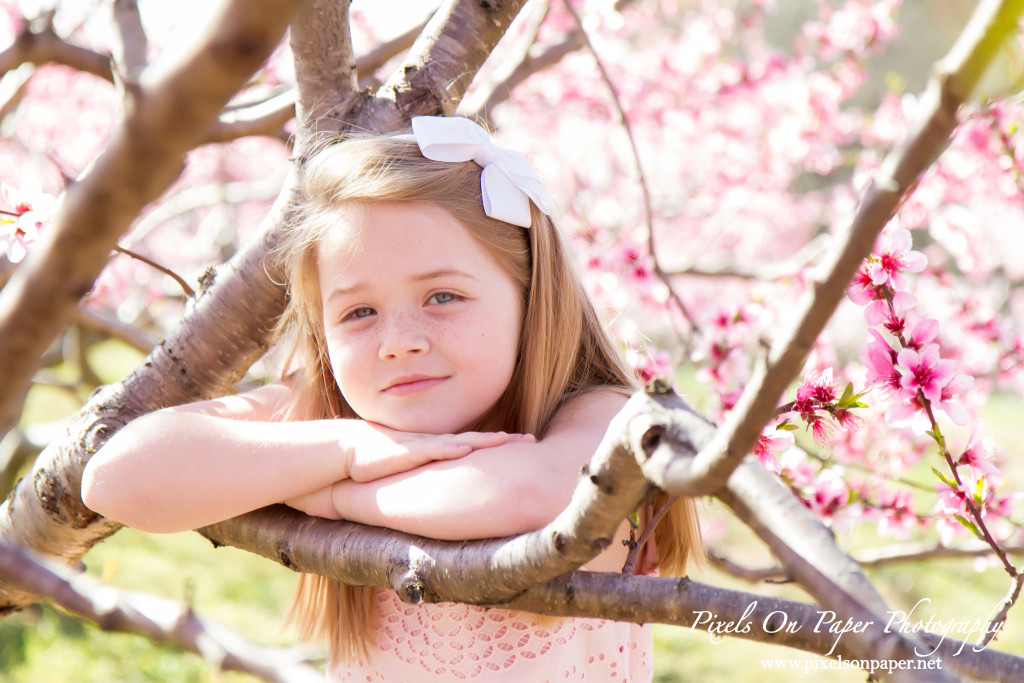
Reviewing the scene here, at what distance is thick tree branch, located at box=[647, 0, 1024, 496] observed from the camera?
381mm

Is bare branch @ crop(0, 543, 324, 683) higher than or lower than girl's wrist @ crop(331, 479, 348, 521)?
lower

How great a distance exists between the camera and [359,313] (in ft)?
4.24

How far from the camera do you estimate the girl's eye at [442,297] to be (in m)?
1.25

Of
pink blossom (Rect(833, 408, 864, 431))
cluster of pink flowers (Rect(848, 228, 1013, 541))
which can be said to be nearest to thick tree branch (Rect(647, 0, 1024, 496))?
pink blossom (Rect(833, 408, 864, 431))

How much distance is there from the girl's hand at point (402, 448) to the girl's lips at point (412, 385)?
0.24 ft

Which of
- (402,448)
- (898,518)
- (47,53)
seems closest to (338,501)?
(402,448)

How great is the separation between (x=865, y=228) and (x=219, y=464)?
0.93m

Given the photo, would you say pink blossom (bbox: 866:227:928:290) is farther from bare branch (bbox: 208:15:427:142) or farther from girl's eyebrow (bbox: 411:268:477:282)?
bare branch (bbox: 208:15:427:142)

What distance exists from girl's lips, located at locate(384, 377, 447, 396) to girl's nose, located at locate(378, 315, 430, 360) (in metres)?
0.04

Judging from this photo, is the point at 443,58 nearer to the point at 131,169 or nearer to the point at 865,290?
the point at 865,290

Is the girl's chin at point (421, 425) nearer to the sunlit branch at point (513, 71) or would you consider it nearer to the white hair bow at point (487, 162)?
the white hair bow at point (487, 162)

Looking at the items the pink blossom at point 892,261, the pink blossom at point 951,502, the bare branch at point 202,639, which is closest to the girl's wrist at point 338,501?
the bare branch at point 202,639

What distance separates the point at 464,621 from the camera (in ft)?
4.09

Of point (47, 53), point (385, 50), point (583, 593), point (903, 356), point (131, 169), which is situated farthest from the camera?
point (385, 50)
